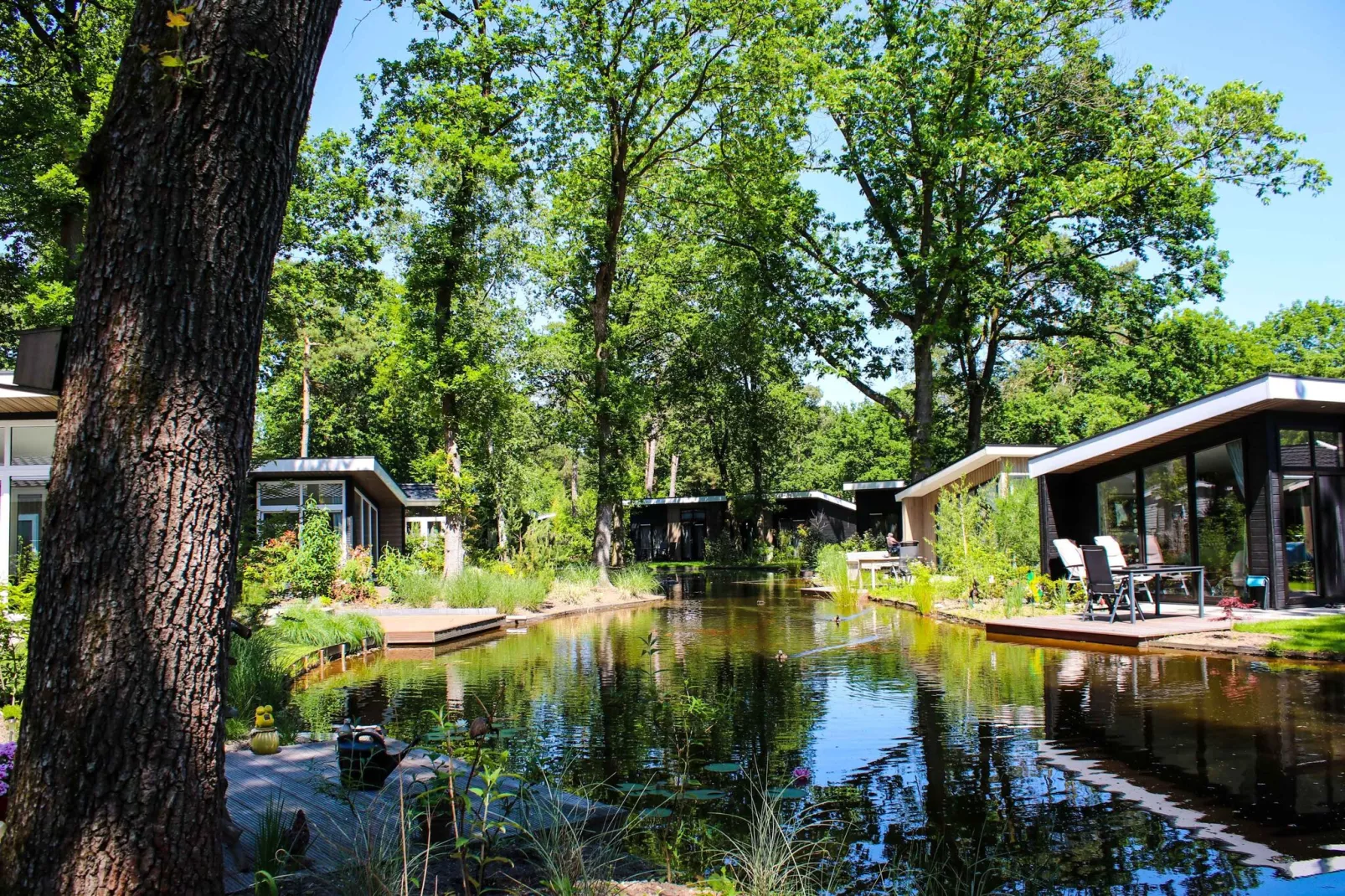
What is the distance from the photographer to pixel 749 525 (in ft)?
136

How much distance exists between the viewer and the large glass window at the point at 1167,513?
48.1 ft

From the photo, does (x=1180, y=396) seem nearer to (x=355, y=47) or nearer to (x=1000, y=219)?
(x=1000, y=219)

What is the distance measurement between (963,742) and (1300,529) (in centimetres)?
945

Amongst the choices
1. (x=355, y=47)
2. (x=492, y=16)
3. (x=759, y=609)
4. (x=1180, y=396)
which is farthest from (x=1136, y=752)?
(x=1180, y=396)

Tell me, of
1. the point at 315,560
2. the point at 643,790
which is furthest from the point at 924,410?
the point at 643,790

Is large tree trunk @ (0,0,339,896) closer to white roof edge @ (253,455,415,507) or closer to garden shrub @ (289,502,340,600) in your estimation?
garden shrub @ (289,502,340,600)

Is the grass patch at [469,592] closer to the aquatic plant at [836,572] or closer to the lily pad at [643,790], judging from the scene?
the aquatic plant at [836,572]

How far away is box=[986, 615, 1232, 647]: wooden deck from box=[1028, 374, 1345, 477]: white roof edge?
9.43ft

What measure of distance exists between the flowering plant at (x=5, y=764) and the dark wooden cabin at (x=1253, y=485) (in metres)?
13.3

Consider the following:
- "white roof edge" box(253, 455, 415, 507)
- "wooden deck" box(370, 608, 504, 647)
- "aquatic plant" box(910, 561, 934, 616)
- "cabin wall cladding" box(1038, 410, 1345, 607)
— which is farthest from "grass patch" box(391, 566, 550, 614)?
"cabin wall cladding" box(1038, 410, 1345, 607)

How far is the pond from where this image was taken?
4.26 metres

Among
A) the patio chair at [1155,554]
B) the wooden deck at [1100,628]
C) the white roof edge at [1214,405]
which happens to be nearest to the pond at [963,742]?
the wooden deck at [1100,628]

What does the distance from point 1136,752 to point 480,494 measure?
22.2 metres

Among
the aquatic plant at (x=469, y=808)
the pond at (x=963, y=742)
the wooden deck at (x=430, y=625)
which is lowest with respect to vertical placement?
the pond at (x=963, y=742)
